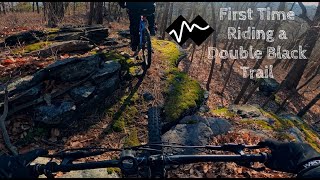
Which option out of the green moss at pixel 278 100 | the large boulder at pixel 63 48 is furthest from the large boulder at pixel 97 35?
the green moss at pixel 278 100

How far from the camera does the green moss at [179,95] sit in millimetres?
7012

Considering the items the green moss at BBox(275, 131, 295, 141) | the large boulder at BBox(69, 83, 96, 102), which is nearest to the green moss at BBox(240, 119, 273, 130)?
the green moss at BBox(275, 131, 295, 141)

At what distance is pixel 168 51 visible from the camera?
10.5 meters

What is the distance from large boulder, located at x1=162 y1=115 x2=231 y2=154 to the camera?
20.1 ft

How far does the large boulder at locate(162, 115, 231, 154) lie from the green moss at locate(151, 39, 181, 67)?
3083 millimetres

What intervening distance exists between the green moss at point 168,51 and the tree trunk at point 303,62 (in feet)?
26.0

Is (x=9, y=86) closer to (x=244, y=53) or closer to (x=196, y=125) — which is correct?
(x=196, y=125)

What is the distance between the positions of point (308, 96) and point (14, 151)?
21178 millimetres

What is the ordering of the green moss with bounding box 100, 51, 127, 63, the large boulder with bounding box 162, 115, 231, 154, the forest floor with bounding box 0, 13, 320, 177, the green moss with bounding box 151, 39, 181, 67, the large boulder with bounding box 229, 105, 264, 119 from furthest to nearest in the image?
1. the green moss with bounding box 151, 39, 181, 67
2. the green moss with bounding box 100, 51, 127, 63
3. the large boulder with bounding box 229, 105, 264, 119
4. the large boulder with bounding box 162, 115, 231, 154
5. the forest floor with bounding box 0, 13, 320, 177

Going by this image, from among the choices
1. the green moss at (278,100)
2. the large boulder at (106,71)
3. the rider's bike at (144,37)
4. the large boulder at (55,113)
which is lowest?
the green moss at (278,100)

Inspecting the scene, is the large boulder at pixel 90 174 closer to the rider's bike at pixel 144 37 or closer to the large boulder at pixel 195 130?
the large boulder at pixel 195 130

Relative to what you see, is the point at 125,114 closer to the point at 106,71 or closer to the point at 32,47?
the point at 106,71

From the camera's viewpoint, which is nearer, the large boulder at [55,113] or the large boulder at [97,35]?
the large boulder at [55,113]

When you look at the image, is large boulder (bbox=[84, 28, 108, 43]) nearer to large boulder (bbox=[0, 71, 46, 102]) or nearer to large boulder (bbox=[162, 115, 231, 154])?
large boulder (bbox=[0, 71, 46, 102])
